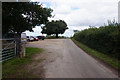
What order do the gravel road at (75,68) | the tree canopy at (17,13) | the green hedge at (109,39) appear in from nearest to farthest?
the gravel road at (75,68)
the green hedge at (109,39)
the tree canopy at (17,13)

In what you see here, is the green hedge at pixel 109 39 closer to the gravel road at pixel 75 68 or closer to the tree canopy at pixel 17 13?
the gravel road at pixel 75 68

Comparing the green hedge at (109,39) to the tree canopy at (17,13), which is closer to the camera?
the green hedge at (109,39)

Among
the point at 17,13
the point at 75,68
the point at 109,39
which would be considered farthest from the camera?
the point at 17,13

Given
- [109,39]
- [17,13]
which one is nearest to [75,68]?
[109,39]

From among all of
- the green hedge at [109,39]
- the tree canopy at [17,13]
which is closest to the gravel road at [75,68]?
the green hedge at [109,39]

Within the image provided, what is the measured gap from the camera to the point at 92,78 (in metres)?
4.28

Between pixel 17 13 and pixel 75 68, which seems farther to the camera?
pixel 17 13

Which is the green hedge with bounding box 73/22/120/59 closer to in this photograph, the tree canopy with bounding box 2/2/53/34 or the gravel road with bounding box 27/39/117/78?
the gravel road with bounding box 27/39/117/78

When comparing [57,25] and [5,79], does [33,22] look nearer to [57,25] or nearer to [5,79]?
[5,79]

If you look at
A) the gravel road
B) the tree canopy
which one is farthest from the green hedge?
the tree canopy

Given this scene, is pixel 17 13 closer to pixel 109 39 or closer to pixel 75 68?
pixel 75 68

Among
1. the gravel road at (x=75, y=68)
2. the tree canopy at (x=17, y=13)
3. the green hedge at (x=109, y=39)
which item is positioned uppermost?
the tree canopy at (x=17, y=13)

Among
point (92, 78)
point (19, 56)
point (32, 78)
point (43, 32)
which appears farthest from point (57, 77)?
point (43, 32)

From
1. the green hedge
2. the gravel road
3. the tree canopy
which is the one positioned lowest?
the gravel road
